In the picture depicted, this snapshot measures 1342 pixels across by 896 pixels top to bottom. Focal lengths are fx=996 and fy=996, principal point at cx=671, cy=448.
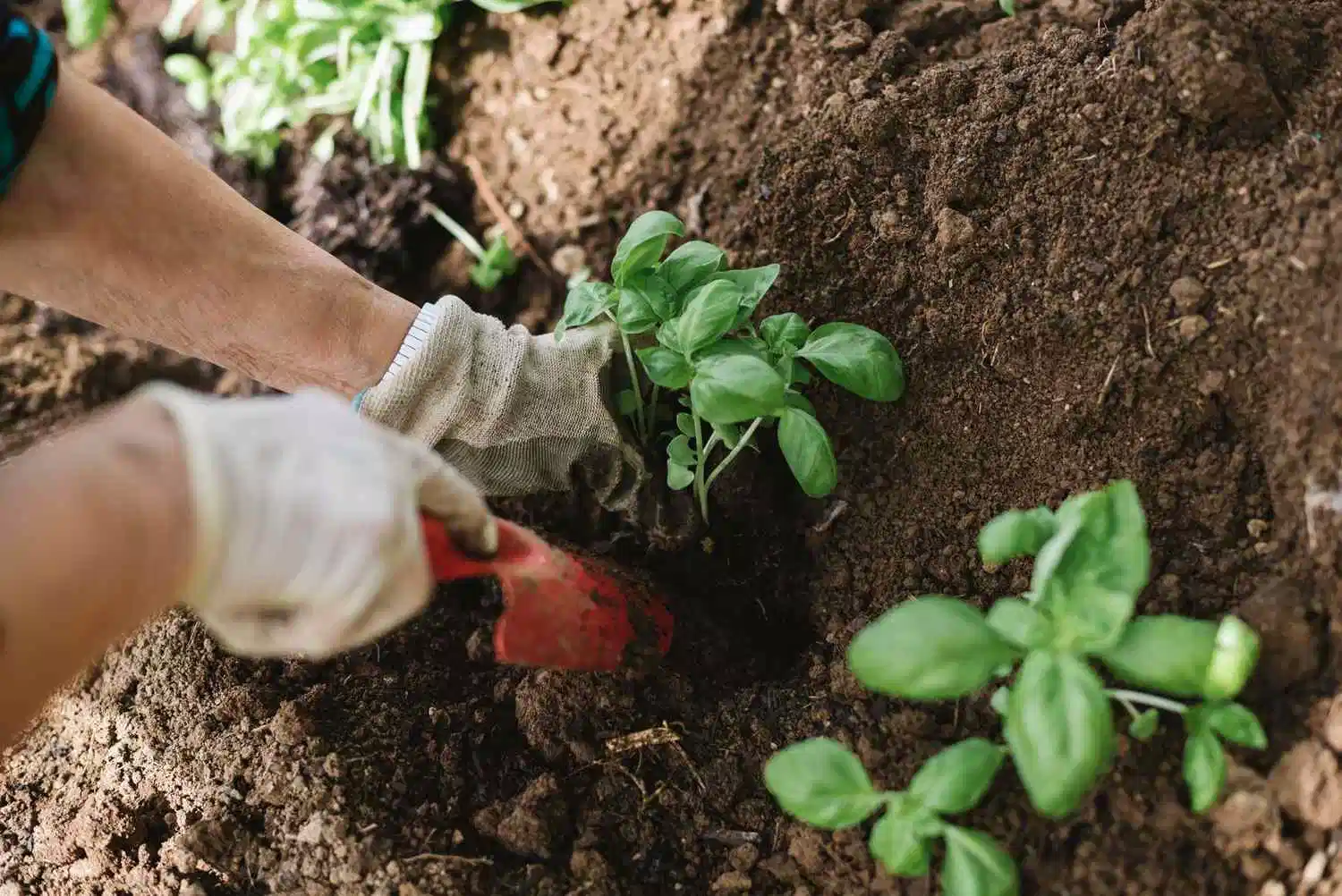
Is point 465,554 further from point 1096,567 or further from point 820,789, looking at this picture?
point 1096,567

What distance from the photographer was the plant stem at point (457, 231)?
237cm

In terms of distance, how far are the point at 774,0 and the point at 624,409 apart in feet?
3.22

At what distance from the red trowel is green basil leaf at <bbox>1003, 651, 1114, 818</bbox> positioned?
636 mm

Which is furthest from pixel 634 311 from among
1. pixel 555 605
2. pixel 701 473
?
pixel 555 605

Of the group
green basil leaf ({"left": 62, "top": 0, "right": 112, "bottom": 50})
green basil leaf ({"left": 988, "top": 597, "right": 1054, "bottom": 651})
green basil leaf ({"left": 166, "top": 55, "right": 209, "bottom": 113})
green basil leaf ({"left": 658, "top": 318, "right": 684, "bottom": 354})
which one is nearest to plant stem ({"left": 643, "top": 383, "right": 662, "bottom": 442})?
green basil leaf ({"left": 658, "top": 318, "right": 684, "bottom": 354})

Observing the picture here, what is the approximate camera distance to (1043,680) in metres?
1.05

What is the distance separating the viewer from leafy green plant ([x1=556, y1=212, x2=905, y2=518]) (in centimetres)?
138

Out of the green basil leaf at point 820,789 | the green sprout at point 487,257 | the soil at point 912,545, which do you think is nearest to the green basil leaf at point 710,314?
the soil at point 912,545

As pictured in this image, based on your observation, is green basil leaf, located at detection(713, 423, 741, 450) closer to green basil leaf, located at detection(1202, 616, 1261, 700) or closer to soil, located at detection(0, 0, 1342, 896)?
soil, located at detection(0, 0, 1342, 896)

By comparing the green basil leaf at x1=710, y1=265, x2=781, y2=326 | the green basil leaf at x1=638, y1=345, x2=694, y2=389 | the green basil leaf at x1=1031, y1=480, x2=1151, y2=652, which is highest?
the green basil leaf at x1=1031, y1=480, x2=1151, y2=652

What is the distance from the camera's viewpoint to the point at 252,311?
1609mm

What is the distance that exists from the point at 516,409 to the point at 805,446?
21.0 inches

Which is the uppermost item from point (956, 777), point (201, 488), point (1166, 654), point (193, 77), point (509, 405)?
point (1166, 654)

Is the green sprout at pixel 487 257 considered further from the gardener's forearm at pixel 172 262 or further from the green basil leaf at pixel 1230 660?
the green basil leaf at pixel 1230 660
